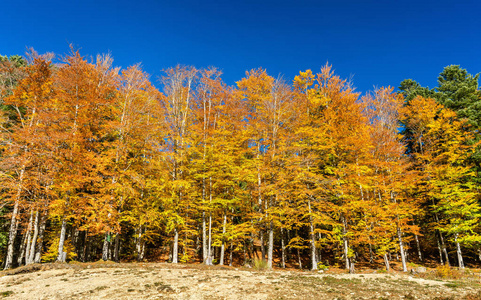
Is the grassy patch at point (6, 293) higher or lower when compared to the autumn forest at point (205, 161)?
lower

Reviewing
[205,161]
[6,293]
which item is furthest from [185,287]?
[205,161]

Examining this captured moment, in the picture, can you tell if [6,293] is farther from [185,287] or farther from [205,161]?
[205,161]

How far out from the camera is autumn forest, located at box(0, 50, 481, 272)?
14508 millimetres

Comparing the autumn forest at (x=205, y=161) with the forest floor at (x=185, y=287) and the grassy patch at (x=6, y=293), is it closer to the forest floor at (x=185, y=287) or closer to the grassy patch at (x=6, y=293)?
the forest floor at (x=185, y=287)

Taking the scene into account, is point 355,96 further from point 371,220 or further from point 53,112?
point 53,112

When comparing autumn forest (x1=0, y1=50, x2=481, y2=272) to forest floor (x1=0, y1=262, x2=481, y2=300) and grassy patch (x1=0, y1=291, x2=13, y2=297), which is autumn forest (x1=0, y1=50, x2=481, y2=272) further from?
grassy patch (x1=0, y1=291, x2=13, y2=297)

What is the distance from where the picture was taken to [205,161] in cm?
1781

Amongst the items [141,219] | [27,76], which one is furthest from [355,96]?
[27,76]

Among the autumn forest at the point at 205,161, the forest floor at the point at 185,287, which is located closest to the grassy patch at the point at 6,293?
the forest floor at the point at 185,287

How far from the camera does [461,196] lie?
19062 mm

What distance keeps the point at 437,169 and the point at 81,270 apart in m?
26.4

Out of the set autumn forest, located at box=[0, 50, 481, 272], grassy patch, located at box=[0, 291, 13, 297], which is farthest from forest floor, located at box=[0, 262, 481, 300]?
autumn forest, located at box=[0, 50, 481, 272]

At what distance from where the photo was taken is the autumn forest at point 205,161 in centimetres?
1451

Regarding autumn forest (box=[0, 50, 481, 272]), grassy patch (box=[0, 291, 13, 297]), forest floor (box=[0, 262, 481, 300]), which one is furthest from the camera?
autumn forest (box=[0, 50, 481, 272])
